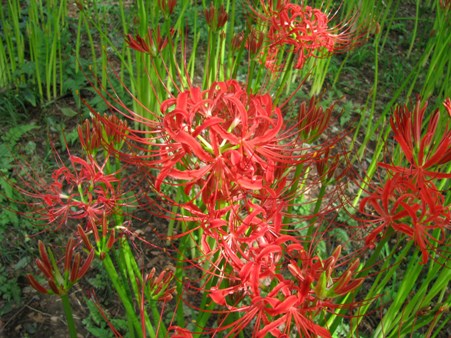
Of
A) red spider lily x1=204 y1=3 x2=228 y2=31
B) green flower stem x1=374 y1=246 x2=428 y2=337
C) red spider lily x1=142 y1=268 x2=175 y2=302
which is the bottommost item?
green flower stem x1=374 y1=246 x2=428 y2=337

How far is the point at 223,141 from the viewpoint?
1190 millimetres

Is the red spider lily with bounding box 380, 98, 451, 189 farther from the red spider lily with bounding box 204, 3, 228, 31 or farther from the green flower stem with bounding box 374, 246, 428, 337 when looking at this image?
the red spider lily with bounding box 204, 3, 228, 31

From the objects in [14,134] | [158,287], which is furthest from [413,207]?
[14,134]

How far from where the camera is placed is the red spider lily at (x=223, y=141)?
111cm

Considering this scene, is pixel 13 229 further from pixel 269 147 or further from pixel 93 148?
pixel 269 147

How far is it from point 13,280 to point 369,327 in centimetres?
178

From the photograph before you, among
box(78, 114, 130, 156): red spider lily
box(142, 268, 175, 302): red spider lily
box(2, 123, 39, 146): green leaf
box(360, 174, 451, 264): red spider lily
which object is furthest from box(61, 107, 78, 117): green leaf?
box(360, 174, 451, 264): red spider lily

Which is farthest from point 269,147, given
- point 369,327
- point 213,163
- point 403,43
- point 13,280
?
point 403,43

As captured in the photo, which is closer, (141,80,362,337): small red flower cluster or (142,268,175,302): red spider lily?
(141,80,362,337): small red flower cluster

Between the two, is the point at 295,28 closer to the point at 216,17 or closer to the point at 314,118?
the point at 216,17

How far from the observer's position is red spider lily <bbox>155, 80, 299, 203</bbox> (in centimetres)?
111

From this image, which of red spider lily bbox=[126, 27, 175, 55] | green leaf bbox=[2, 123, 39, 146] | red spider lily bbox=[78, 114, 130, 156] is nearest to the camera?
red spider lily bbox=[78, 114, 130, 156]

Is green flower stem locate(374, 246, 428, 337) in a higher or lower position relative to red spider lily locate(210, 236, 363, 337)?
lower

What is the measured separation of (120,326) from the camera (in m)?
2.03
